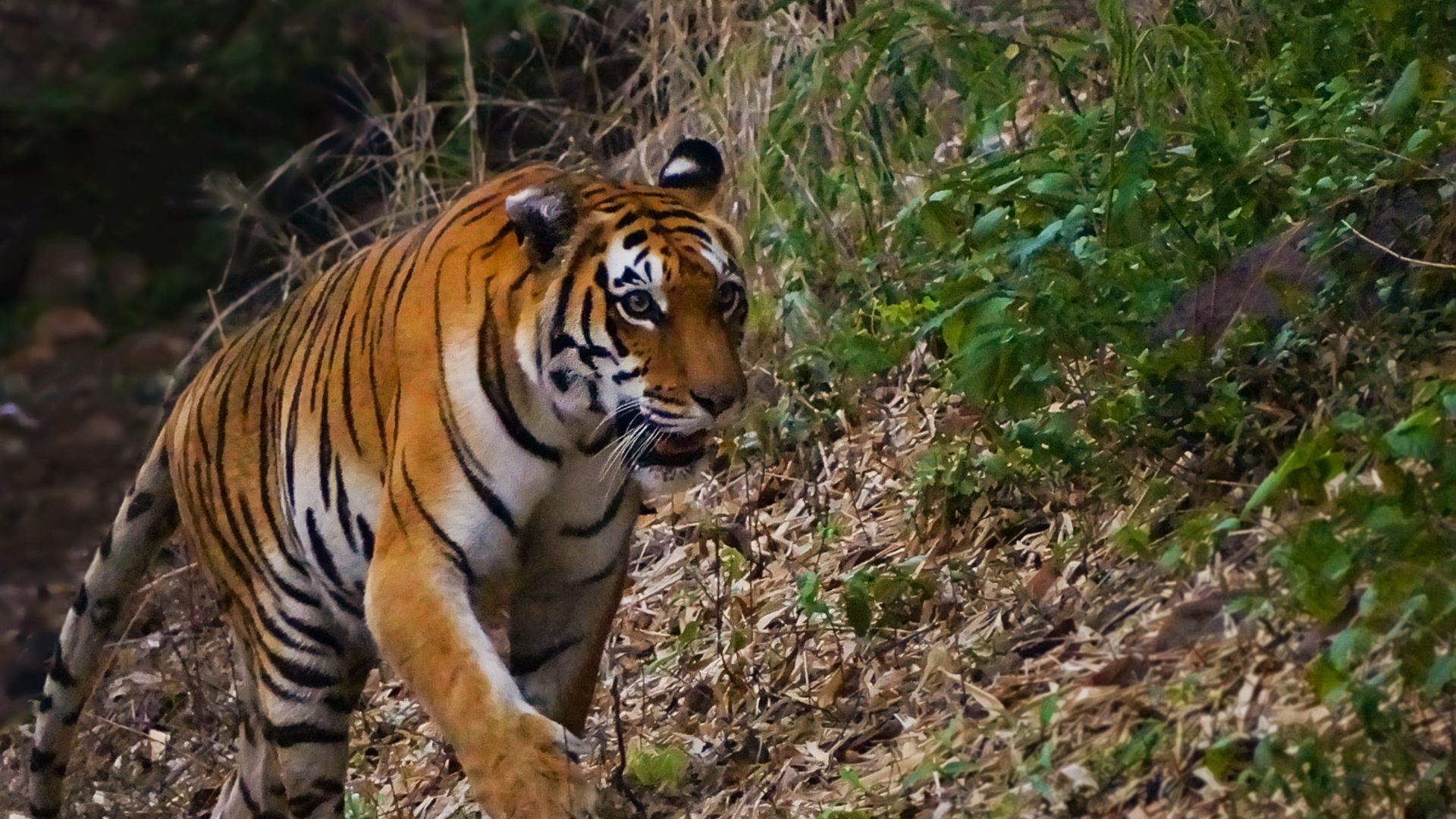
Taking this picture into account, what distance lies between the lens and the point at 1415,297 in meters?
3.31

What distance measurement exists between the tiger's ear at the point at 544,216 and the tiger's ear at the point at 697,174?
1.34 feet

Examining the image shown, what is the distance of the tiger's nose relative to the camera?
3227 millimetres

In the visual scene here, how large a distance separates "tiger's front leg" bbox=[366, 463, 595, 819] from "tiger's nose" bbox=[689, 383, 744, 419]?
56 centimetres

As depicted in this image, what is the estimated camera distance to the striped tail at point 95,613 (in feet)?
15.1

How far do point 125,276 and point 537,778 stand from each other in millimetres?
6485

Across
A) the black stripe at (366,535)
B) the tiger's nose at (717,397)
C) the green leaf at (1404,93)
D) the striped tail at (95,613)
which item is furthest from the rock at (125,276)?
the green leaf at (1404,93)

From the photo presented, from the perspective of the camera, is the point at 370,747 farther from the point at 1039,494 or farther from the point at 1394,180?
the point at 1394,180

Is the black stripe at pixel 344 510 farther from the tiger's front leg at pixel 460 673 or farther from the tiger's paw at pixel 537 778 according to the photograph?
the tiger's paw at pixel 537 778

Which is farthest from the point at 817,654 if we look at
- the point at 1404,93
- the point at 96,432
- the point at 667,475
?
the point at 96,432

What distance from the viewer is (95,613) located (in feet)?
15.1

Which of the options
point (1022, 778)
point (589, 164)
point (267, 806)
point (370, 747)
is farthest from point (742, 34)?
point (1022, 778)

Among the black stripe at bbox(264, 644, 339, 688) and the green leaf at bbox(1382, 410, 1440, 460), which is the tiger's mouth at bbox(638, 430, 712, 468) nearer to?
the black stripe at bbox(264, 644, 339, 688)

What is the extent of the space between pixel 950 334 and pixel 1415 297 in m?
0.88

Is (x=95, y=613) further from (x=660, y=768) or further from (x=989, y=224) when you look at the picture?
(x=989, y=224)
